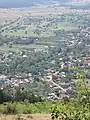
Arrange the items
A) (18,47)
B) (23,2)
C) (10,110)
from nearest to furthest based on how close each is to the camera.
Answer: (10,110) < (18,47) < (23,2)

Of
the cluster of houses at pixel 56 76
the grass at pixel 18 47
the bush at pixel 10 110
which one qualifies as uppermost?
the bush at pixel 10 110

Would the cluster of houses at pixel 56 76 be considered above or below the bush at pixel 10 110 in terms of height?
below

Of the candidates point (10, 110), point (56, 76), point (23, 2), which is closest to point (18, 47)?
point (56, 76)

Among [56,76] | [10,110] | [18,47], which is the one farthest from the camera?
[18,47]

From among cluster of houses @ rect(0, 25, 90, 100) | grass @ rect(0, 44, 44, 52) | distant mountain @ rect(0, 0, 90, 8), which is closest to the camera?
cluster of houses @ rect(0, 25, 90, 100)

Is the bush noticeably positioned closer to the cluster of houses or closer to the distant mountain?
the cluster of houses

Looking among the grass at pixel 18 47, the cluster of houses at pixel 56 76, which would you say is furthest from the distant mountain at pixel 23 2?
the cluster of houses at pixel 56 76

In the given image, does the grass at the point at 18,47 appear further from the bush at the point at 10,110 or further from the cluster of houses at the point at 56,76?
the bush at the point at 10,110

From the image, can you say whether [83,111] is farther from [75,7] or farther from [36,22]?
[75,7]

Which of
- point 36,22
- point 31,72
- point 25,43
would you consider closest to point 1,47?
point 25,43

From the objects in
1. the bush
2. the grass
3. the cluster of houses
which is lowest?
the cluster of houses

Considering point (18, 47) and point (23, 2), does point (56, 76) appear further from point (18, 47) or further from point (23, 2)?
point (23, 2)

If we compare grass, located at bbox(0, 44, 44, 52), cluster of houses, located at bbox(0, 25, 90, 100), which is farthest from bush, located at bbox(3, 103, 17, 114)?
grass, located at bbox(0, 44, 44, 52)
